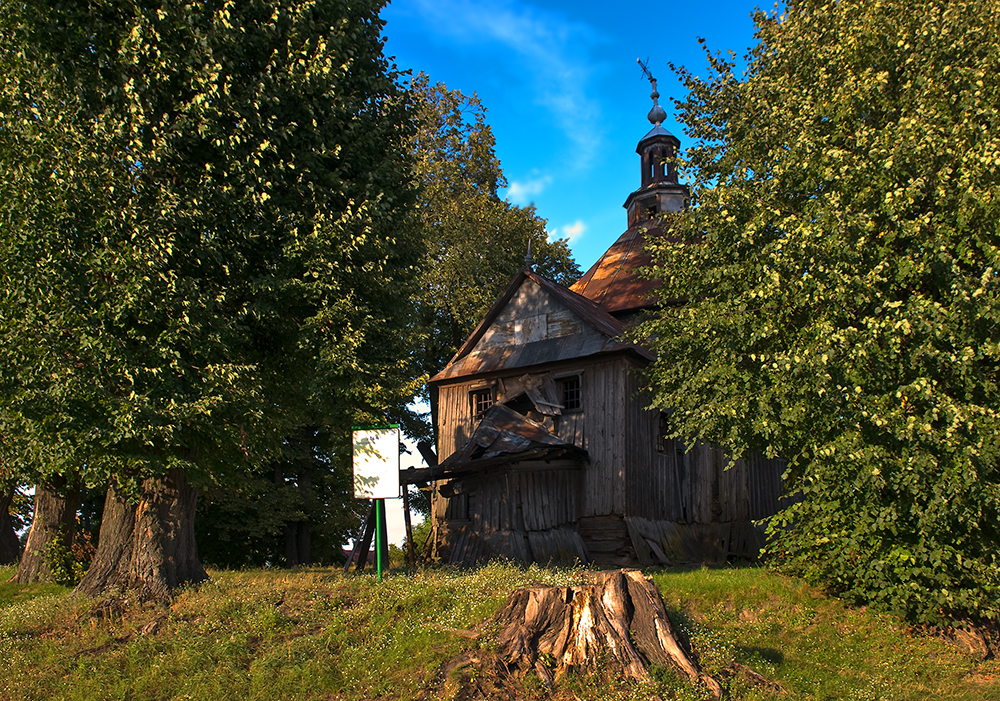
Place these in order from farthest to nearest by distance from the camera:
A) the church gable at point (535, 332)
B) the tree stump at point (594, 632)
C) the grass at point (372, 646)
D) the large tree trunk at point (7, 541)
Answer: the church gable at point (535, 332), the large tree trunk at point (7, 541), the tree stump at point (594, 632), the grass at point (372, 646)

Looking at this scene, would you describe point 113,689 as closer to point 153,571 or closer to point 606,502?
point 153,571

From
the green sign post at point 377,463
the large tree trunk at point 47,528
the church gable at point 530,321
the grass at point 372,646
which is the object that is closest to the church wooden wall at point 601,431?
the church gable at point 530,321

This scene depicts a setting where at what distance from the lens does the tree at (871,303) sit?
10914mm

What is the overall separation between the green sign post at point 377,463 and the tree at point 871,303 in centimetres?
536

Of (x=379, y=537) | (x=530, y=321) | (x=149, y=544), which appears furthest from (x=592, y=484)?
(x=149, y=544)

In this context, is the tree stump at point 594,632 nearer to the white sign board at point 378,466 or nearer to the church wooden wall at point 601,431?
the white sign board at point 378,466

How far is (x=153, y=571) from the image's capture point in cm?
1148

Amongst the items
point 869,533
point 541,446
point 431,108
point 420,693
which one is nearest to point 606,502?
point 541,446

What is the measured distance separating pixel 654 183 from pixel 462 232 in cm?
905

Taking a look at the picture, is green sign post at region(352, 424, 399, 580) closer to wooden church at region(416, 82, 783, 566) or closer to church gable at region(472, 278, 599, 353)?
wooden church at region(416, 82, 783, 566)

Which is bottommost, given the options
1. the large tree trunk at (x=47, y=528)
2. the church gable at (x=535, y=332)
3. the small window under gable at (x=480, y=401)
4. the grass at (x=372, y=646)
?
the grass at (x=372, y=646)

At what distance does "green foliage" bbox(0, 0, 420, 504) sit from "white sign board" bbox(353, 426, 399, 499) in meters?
0.79

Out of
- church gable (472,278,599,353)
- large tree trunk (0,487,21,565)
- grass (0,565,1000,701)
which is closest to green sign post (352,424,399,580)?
grass (0,565,1000,701)

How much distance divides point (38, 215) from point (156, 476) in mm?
4100
